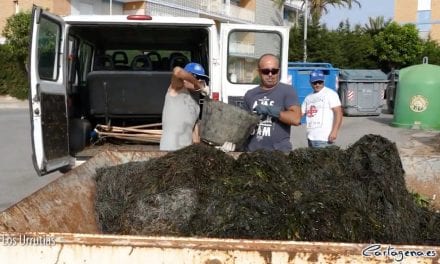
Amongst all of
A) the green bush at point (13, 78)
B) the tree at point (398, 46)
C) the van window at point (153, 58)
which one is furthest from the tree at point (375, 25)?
the van window at point (153, 58)

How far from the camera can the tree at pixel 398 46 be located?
34438 millimetres

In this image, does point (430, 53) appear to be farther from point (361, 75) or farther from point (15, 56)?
point (15, 56)

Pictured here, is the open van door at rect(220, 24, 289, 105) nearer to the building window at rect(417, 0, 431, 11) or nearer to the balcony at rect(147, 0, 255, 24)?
the balcony at rect(147, 0, 255, 24)

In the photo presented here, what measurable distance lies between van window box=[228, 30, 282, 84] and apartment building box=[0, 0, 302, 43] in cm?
2335

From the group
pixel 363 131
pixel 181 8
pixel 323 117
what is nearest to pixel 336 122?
pixel 323 117

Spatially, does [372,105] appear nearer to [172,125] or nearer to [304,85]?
[304,85]

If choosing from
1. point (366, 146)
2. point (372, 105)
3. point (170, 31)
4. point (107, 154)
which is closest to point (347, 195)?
point (366, 146)

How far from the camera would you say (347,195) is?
2.59 meters

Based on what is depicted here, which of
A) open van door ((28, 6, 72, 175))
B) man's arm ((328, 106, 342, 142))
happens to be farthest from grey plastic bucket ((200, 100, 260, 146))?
man's arm ((328, 106, 342, 142))

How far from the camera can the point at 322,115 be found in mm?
6246

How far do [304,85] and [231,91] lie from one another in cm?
1161

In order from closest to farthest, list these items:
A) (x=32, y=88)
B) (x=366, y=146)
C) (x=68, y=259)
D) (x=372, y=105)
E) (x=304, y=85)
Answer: (x=68, y=259), (x=366, y=146), (x=32, y=88), (x=304, y=85), (x=372, y=105)

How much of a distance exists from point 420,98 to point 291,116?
1244cm

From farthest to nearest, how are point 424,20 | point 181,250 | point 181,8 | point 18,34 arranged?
point 424,20, point 181,8, point 18,34, point 181,250
